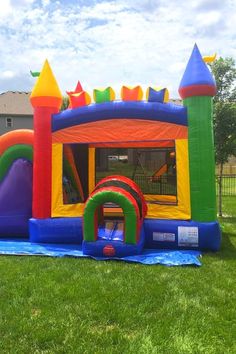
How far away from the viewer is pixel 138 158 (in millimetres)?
8438

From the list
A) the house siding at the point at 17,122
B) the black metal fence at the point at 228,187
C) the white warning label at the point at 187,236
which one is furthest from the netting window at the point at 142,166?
the house siding at the point at 17,122

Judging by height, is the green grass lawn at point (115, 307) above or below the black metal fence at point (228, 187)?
below

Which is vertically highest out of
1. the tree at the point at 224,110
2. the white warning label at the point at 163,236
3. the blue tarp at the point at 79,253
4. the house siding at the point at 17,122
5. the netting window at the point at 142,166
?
the house siding at the point at 17,122

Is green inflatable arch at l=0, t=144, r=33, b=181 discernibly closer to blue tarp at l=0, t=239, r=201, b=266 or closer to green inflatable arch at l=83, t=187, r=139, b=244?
blue tarp at l=0, t=239, r=201, b=266

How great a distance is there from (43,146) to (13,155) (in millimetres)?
950

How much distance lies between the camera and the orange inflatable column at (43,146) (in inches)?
283

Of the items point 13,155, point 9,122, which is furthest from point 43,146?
point 9,122

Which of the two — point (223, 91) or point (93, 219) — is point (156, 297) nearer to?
point (93, 219)

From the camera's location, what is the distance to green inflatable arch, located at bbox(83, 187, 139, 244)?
6012 millimetres

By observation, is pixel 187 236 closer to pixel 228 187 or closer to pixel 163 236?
pixel 163 236

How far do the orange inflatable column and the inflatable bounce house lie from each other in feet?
0.06

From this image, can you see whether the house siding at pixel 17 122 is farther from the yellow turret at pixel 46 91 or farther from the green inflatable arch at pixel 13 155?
the yellow turret at pixel 46 91

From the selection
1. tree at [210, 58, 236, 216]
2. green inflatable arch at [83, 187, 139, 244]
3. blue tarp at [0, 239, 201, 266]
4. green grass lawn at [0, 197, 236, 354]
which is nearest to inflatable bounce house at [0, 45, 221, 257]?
green inflatable arch at [83, 187, 139, 244]

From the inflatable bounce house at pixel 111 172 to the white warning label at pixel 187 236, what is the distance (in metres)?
0.02
